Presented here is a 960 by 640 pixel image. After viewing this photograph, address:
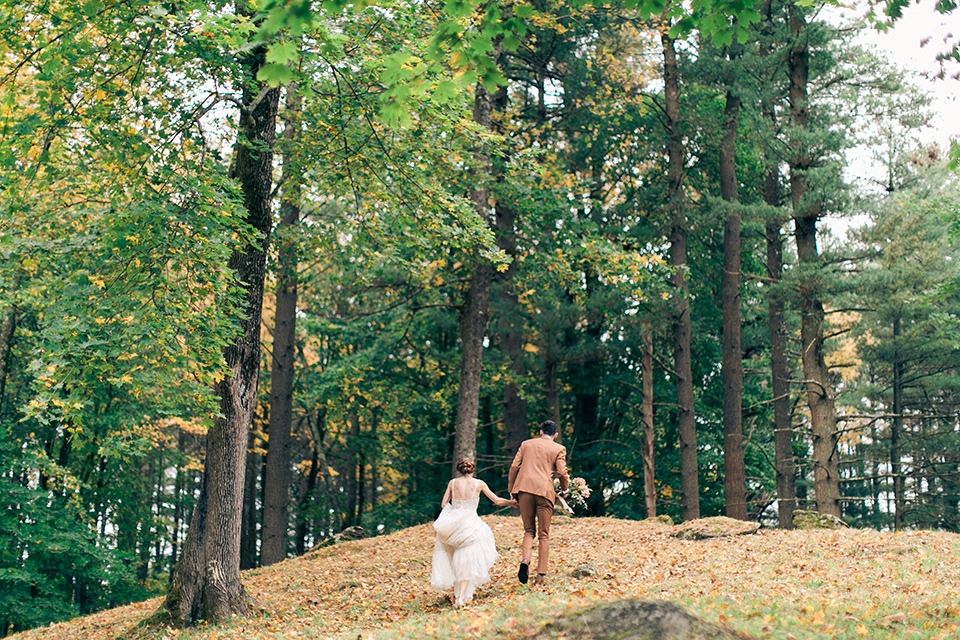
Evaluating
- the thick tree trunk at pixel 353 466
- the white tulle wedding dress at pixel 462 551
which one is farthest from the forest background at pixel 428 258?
the white tulle wedding dress at pixel 462 551

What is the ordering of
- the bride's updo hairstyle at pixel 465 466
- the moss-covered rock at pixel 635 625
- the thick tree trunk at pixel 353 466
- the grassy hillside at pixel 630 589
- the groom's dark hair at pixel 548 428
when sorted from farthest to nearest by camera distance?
the thick tree trunk at pixel 353 466 < the groom's dark hair at pixel 548 428 < the bride's updo hairstyle at pixel 465 466 < the grassy hillside at pixel 630 589 < the moss-covered rock at pixel 635 625

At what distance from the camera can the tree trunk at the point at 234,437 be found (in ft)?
28.6

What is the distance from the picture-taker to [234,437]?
917 cm

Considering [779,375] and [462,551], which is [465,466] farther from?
[779,375]

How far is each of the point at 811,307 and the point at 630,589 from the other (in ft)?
30.3

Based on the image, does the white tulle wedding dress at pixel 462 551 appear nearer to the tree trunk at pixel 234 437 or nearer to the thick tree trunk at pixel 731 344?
the tree trunk at pixel 234 437

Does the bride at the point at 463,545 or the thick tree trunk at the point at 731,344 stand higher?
the thick tree trunk at the point at 731,344

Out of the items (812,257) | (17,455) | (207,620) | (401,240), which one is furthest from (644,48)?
(17,455)

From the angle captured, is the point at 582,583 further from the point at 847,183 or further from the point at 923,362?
the point at 923,362

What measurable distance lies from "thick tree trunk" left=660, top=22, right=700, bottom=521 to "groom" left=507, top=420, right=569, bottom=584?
9167mm

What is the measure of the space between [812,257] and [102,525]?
2507cm

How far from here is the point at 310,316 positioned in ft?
69.4

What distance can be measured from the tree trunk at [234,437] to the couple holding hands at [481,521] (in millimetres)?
2595

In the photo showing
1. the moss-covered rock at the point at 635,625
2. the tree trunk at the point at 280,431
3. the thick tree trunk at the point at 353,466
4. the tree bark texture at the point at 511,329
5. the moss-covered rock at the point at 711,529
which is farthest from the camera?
the thick tree trunk at the point at 353,466
